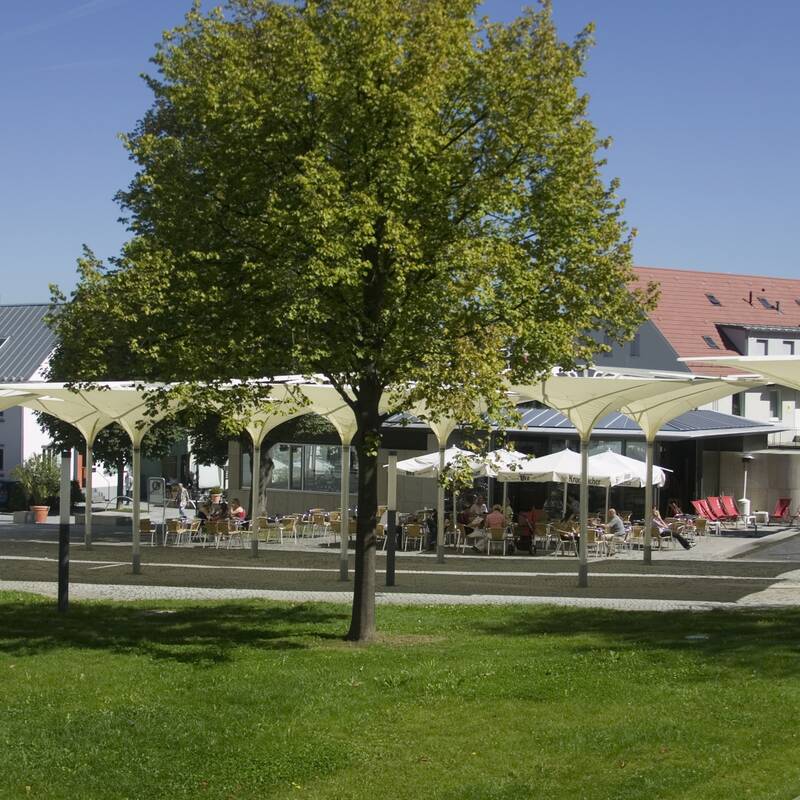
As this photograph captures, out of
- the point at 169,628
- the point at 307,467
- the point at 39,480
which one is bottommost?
the point at 169,628

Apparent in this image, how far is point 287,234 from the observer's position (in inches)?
517

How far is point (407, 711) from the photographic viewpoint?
11.2m

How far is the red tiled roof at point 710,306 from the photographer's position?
6159cm

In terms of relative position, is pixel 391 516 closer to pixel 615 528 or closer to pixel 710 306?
pixel 615 528

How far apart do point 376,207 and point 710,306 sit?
5440 centimetres

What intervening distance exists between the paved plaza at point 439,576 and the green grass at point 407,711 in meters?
4.06

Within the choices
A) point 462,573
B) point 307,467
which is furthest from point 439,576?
point 307,467

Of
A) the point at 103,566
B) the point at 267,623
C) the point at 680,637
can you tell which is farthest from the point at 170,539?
the point at 680,637

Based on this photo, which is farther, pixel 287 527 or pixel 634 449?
pixel 634 449

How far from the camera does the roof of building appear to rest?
6350cm

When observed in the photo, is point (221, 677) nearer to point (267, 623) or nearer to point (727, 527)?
point (267, 623)

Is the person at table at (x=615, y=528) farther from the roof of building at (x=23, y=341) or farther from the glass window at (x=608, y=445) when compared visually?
the roof of building at (x=23, y=341)

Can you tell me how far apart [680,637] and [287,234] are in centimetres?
661

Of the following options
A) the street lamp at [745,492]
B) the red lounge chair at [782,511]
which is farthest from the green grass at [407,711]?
the red lounge chair at [782,511]
